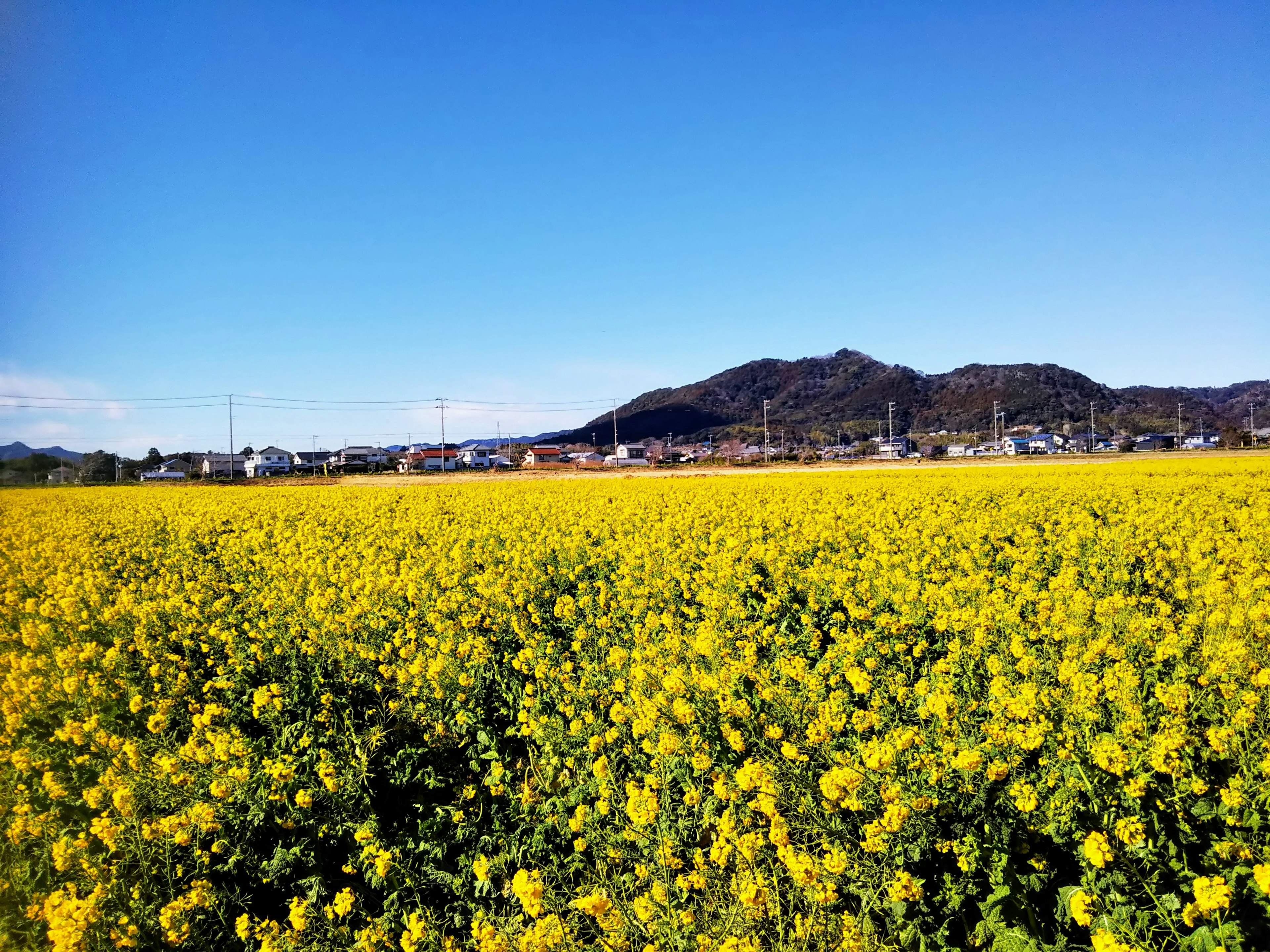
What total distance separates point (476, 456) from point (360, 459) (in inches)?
616

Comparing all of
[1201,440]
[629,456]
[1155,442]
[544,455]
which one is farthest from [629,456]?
[1201,440]

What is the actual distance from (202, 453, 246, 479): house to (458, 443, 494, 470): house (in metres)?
23.6

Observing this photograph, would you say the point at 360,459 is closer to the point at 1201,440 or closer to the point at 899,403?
the point at 1201,440

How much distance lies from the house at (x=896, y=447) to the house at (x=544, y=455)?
40.6 m

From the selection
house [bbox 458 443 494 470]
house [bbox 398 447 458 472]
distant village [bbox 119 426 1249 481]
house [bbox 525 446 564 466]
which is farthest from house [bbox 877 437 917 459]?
house [bbox 398 447 458 472]

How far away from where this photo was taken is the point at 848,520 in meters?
10.0

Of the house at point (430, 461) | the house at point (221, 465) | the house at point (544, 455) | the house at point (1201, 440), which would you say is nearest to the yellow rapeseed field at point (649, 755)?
the house at point (221, 465)

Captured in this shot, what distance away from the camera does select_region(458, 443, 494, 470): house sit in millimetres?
83312

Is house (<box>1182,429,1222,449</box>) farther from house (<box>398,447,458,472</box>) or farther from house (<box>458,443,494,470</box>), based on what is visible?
house (<box>458,443,494,470</box>)

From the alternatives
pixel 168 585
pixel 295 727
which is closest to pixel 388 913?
pixel 295 727

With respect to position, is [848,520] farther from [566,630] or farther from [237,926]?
[237,926]

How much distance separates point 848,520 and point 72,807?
9.01m

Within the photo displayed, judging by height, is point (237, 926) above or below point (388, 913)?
above

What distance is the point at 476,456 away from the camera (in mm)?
94438
